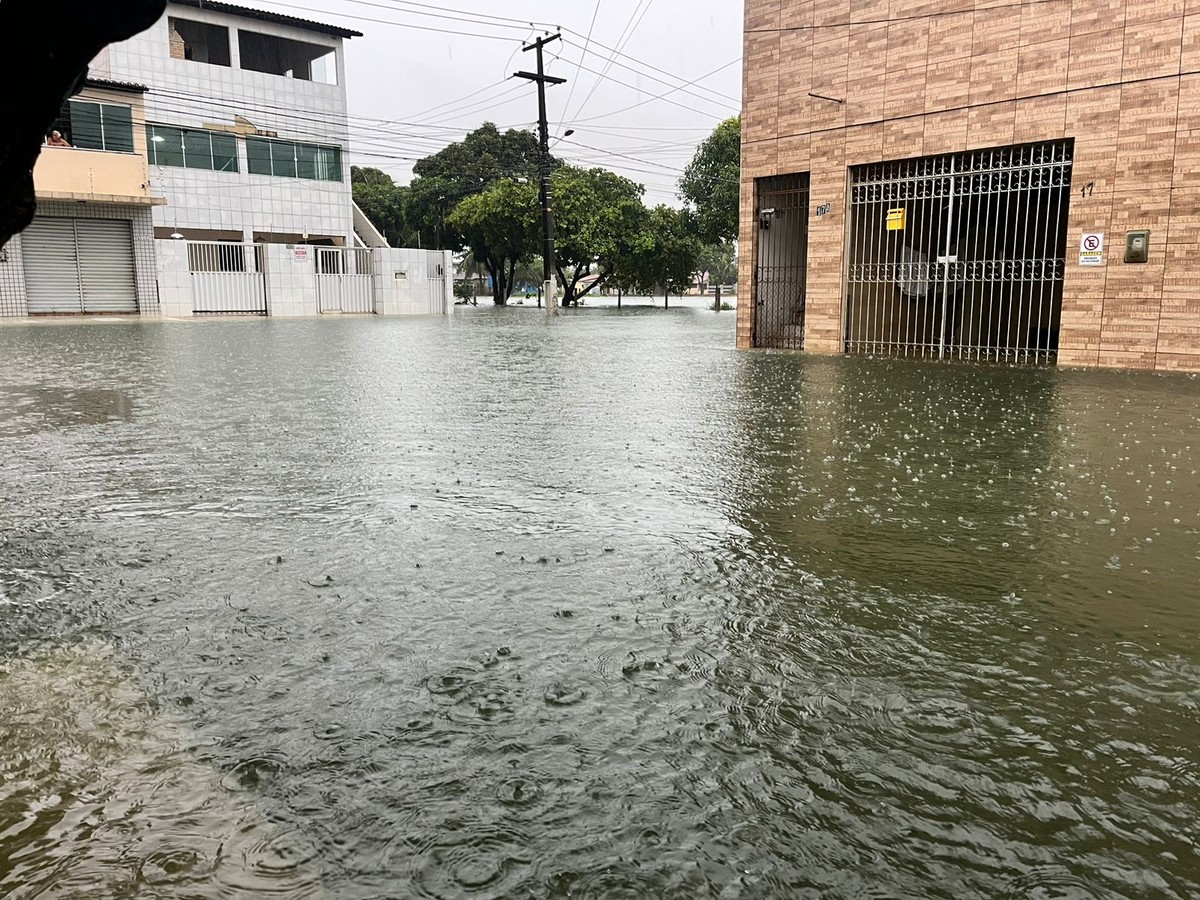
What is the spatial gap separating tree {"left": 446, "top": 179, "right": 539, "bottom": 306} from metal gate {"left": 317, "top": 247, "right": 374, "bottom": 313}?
9.17 m

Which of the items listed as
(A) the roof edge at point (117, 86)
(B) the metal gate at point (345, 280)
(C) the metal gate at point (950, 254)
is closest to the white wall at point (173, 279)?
(B) the metal gate at point (345, 280)

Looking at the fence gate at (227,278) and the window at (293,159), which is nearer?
the fence gate at (227,278)

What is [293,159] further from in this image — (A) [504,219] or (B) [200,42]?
(A) [504,219]

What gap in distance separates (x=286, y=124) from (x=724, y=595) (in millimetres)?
38883

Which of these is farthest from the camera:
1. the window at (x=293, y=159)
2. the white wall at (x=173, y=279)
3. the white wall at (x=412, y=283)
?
the white wall at (x=412, y=283)

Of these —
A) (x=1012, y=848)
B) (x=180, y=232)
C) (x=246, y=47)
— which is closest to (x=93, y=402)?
(x=1012, y=848)

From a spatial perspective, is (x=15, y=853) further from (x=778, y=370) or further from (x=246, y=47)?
(x=246, y=47)

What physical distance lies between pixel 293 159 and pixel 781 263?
26.2 m

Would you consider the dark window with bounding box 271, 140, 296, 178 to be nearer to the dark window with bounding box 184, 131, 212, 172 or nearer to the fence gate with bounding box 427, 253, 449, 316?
the dark window with bounding box 184, 131, 212, 172

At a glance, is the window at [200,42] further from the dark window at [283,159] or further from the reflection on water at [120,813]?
the reflection on water at [120,813]

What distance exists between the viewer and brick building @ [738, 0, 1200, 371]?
1276 cm

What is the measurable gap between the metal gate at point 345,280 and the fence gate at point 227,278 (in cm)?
227

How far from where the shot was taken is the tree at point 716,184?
141ft

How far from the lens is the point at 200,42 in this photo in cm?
3844
